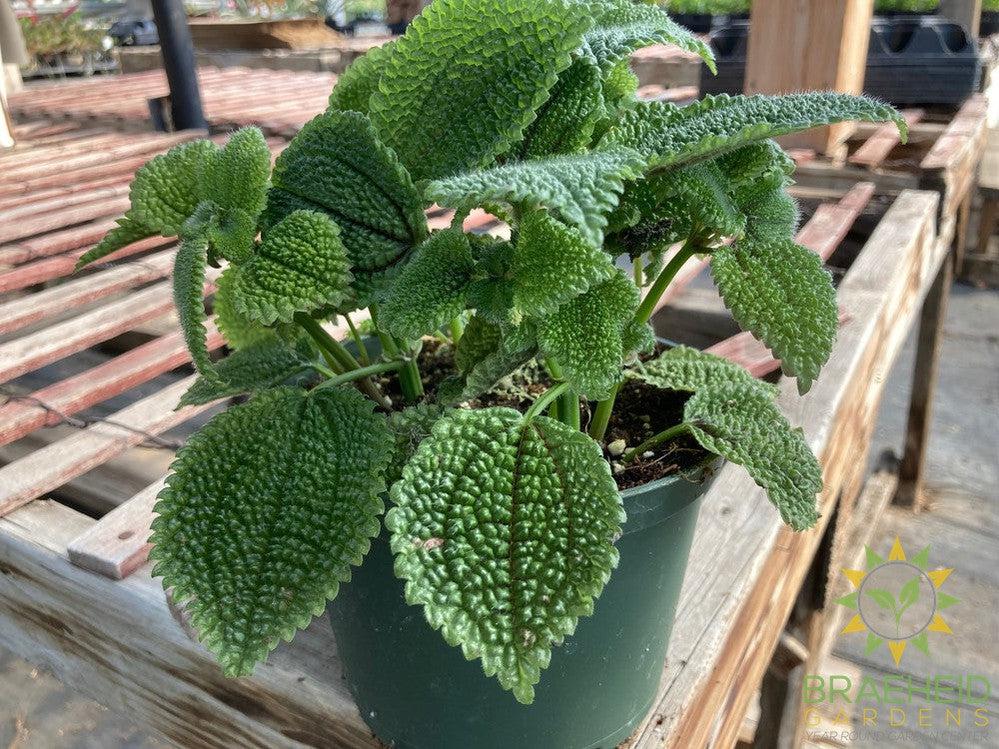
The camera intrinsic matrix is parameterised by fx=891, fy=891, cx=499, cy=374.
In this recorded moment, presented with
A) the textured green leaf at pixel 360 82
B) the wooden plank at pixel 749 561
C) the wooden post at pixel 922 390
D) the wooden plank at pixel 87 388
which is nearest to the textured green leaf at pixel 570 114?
the textured green leaf at pixel 360 82

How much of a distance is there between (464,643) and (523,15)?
11.9 inches

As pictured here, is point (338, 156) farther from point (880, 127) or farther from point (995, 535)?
point (995, 535)

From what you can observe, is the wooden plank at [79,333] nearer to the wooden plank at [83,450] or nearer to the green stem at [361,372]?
the wooden plank at [83,450]

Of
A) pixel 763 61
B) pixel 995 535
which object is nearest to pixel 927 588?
pixel 995 535

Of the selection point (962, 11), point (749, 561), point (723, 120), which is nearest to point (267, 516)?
point (723, 120)

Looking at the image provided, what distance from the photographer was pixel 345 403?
498mm

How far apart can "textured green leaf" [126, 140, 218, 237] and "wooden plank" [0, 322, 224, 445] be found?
0.47m

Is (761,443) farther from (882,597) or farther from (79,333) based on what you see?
(882,597)

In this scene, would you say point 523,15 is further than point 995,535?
No

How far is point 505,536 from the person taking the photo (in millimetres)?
435

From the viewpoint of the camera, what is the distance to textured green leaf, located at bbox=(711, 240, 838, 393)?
0.49 m

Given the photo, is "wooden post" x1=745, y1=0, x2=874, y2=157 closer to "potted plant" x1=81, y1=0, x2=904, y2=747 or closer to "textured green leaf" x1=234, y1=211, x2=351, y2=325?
"potted plant" x1=81, y1=0, x2=904, y2=747

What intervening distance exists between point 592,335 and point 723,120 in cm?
14

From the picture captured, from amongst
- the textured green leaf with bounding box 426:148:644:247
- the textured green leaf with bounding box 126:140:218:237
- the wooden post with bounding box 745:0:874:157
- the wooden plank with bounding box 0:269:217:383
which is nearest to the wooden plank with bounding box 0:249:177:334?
the wooden plank with bounding box 0:269:217:383
